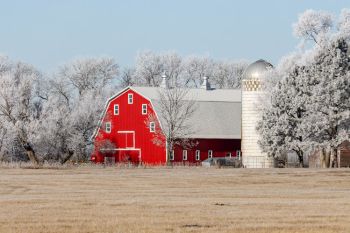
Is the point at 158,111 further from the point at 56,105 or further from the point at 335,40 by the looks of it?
the point at 335,40

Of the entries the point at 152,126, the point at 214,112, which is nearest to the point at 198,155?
the point at 152,126

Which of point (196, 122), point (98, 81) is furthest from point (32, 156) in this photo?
point (98, 81)

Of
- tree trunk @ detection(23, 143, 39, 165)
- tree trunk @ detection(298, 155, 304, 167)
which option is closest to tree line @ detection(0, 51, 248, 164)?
tree trunk @ detection(23, 143, 39, 165)

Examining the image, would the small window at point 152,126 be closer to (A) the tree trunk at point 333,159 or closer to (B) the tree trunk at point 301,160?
(B) the tree trunk at point 301,160

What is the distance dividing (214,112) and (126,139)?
9.82 m

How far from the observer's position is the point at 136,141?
3959 inches

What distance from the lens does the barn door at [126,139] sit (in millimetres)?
100750

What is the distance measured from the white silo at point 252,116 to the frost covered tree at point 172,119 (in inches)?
328

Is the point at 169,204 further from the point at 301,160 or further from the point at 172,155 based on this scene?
the point at 172,155

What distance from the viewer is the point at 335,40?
78312 millimetres

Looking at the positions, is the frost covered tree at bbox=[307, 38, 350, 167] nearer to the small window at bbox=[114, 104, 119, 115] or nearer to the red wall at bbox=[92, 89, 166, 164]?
the red wall at bbox=[92, 89, 166, 164]

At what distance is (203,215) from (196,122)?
6931 cm

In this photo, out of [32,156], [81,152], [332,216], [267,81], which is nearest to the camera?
[332,216]

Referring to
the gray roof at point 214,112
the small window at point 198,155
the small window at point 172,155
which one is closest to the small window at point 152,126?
the gray roof at point 214,112
